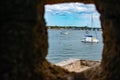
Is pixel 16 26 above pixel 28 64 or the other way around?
above

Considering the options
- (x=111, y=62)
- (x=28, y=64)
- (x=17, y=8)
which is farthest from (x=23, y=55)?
(x=111, y=62)

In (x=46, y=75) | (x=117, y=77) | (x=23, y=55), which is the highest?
(x=23, y=55)

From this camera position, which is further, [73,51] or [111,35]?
[73,51]

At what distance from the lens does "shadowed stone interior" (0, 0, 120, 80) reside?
13.3ft

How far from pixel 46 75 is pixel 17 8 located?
46.9 inches

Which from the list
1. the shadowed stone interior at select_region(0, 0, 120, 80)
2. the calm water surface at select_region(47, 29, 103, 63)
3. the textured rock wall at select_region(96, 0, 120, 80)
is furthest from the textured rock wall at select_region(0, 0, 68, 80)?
the calm water surface at select_region(47, 29, 103, 63)

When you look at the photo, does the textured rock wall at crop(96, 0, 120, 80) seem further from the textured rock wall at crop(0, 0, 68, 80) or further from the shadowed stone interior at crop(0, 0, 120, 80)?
the textured rock wall at crop(0, 0, 68, 80)

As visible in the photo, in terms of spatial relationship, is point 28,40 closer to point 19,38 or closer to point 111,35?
point 19,38

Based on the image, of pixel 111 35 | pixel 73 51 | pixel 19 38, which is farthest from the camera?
pixel 73 51

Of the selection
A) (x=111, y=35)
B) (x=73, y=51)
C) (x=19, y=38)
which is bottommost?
(x=73, y=51)

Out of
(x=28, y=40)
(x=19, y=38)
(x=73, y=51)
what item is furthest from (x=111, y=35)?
(x=73, y=51)

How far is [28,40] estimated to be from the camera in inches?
165

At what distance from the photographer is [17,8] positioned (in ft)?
13.4

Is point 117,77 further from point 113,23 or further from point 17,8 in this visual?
point 17,8
